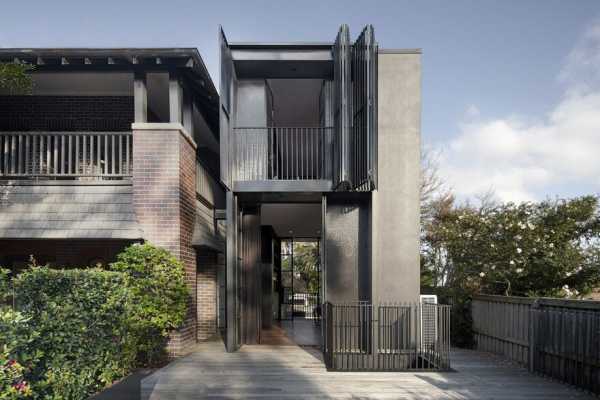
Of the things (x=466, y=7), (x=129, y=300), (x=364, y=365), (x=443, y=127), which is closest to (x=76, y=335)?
(x=129, y=300)

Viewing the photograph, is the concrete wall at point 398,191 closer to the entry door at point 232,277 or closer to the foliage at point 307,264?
the entry door at point 232,277

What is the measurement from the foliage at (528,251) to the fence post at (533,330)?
2603mm

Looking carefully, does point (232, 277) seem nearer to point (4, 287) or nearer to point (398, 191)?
point (398, 191)

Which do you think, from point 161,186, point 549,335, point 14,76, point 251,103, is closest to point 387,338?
point 549,335

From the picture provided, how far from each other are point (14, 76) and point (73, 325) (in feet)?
17.8

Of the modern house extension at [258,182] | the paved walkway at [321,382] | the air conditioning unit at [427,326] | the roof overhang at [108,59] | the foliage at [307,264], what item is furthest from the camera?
the foliage at [307,264]

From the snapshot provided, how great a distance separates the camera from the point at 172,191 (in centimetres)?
907

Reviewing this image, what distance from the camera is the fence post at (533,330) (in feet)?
25.6

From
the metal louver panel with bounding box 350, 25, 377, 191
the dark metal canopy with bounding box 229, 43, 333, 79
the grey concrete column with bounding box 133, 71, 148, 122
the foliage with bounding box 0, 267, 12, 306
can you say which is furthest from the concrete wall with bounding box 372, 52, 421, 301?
the foliage with bounding box 0, 267, 12, 306

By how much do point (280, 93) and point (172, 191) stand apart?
3982 mm

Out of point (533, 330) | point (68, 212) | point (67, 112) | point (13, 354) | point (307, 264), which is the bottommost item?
point (307, 264)

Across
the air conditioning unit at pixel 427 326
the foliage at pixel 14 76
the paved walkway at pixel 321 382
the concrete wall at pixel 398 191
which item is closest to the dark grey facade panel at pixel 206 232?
the paved walkway at pixel 321 382

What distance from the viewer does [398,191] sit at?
30.0ft

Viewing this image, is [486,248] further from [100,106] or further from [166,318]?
[100,106]
